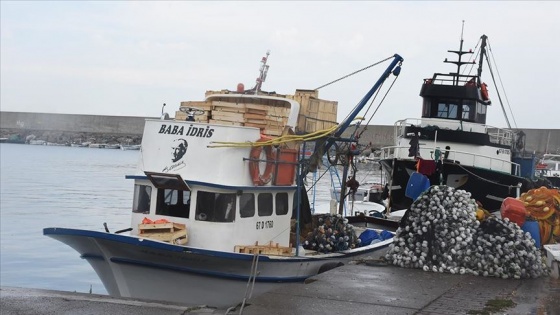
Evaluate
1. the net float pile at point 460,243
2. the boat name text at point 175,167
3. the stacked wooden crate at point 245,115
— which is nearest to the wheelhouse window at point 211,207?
the boat name text at point 175,167

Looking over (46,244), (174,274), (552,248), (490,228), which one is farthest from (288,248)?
(46,244)

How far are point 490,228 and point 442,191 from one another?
3.22ft

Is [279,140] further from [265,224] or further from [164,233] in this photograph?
[164,233]

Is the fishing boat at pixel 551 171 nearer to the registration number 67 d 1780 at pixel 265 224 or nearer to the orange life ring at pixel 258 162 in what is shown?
the registration number 67 d 1780 at pixel 265 224

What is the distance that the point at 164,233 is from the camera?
38.5 feet

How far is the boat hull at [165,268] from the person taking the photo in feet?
37.5

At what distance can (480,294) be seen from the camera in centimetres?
1023

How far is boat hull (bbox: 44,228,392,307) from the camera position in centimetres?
1142

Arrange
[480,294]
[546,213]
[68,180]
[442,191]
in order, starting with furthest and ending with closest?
[68,180]
[546,213]
[442,191]
[480,294]

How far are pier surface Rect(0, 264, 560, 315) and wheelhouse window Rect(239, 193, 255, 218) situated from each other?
1759 millimetres

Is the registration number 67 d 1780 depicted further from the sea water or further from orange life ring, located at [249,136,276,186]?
the sea water

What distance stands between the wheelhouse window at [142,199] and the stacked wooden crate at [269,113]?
1275 mm

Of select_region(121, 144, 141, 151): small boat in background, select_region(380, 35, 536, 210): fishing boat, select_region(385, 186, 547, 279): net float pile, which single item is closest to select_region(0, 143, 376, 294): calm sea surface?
select_region(380, 35, 536, 210): fishing boat

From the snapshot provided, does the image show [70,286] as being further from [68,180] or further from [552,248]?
[68,180]
